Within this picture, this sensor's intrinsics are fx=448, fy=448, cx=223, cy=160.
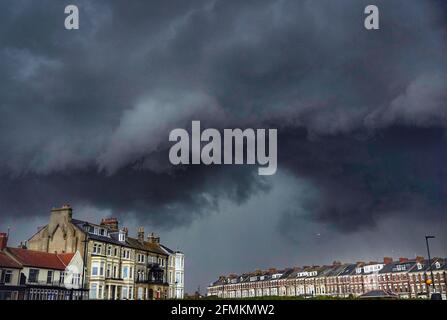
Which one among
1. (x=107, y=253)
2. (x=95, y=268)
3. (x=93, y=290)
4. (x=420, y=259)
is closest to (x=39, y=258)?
(x=95, y=268)

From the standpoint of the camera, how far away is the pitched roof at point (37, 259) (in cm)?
5678

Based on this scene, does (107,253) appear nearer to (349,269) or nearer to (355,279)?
(355,279)

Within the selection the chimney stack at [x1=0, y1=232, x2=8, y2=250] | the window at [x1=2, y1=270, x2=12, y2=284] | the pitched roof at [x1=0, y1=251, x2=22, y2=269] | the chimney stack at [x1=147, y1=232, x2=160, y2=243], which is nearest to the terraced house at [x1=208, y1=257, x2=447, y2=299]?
the chimney stack at [x1=147, y1=232, x2=160, y2=243]

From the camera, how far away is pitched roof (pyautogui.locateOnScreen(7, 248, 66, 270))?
56.8 metres

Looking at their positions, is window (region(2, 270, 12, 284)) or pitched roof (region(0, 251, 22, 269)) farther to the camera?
pitched roof (region(0, 251, 22, 269))

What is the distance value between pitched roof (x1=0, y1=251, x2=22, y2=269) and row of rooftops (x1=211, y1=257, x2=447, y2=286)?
108436 millimetres

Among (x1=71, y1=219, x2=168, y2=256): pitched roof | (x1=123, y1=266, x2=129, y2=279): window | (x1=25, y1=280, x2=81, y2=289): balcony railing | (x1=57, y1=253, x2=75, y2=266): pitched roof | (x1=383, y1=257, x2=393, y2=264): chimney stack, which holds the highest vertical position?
(x1=383, y1=257, x2=393, y2=264): chimney stack

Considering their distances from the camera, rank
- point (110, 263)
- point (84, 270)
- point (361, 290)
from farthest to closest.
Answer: point (361, 290)
point (110, 263)
point (84, 270)

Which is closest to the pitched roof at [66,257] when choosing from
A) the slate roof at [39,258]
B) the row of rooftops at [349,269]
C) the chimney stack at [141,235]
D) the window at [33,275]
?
the slate roof at [39,258]

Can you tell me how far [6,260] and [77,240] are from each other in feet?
42.6

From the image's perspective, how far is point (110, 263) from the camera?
71.2 m

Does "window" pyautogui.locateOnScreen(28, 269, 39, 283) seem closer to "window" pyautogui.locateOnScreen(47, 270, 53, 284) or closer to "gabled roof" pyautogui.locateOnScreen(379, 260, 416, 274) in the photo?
"window" pyautogui.locateOnScreen(47, 270, 53, 284)
